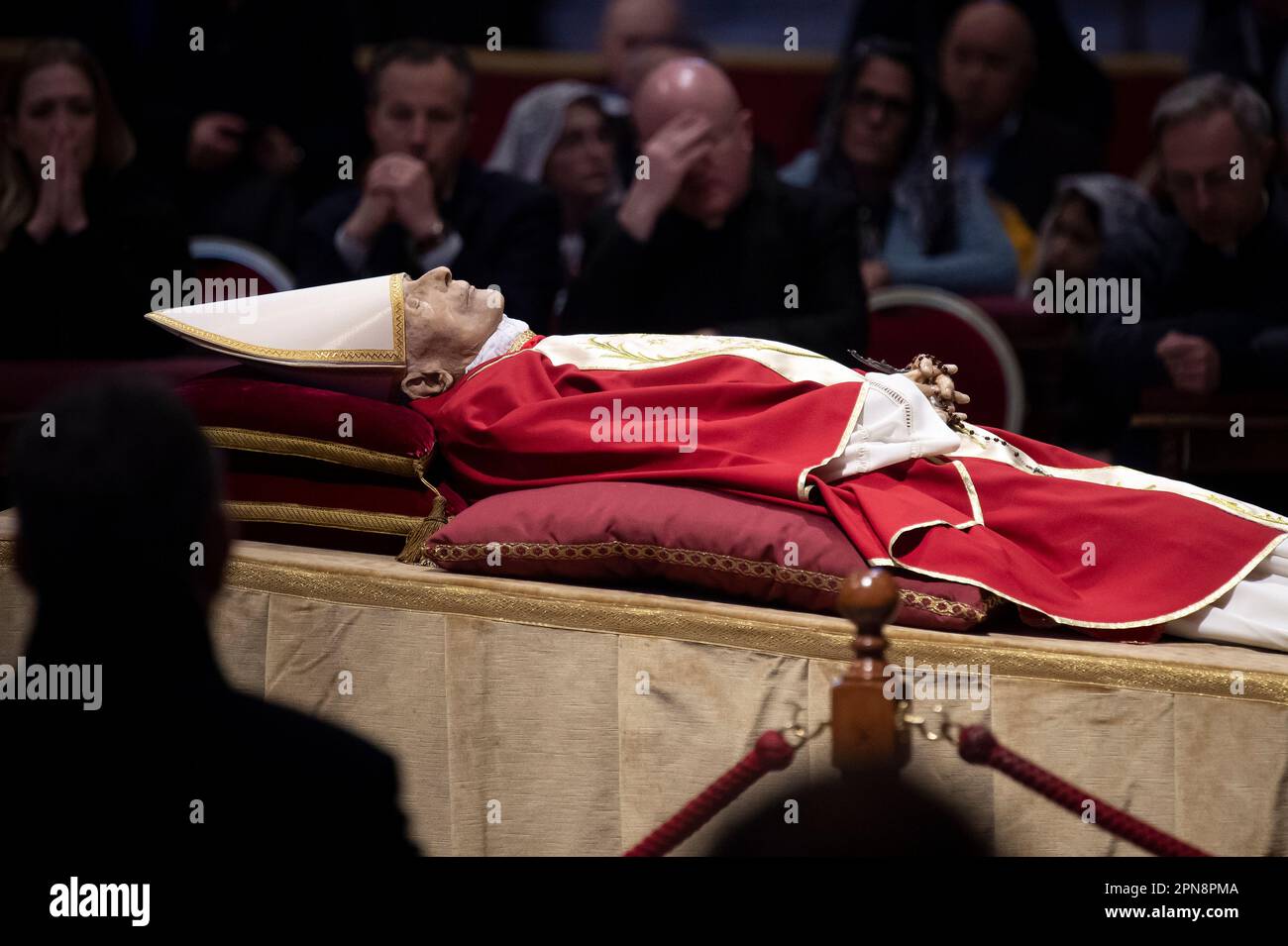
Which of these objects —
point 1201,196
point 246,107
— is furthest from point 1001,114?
point 246,107

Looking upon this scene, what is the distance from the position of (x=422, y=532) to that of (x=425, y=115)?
195cm

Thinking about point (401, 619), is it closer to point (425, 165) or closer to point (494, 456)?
point (494, 456)

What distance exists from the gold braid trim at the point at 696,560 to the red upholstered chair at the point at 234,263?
7.22 feet

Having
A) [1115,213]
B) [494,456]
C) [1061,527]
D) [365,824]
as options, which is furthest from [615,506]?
[1115,213]

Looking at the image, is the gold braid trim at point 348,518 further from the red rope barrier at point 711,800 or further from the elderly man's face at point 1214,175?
the elderly man's face at point 1214,175

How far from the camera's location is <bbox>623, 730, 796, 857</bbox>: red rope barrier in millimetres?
2961

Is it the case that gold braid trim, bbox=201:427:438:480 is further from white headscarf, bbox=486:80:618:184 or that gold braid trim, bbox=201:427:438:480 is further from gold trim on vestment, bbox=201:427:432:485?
white headscarf, bbox=486:80:618:184

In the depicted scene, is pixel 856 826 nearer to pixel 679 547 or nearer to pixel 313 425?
pixel 679 547

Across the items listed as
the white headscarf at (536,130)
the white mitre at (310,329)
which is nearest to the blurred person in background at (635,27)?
the white headscarf at (536,130)

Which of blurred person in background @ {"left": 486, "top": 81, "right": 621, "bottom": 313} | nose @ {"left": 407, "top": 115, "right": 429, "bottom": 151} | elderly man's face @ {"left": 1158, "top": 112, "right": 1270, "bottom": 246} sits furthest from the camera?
blurred person in background @ {"left": 486, "top": 81, "right": 621, "bottom": 313}

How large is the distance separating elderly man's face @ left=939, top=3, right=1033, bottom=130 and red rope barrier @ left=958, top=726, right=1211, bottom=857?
12.3 ft

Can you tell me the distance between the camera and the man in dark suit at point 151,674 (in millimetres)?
1633

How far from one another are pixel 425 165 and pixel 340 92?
4.46ft

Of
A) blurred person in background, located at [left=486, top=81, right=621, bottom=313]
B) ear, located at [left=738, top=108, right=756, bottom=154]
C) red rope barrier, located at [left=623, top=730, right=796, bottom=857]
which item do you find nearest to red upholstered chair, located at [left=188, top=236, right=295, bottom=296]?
blurred person in background, located at [left=486, top=81, right=621, bottom=313]
